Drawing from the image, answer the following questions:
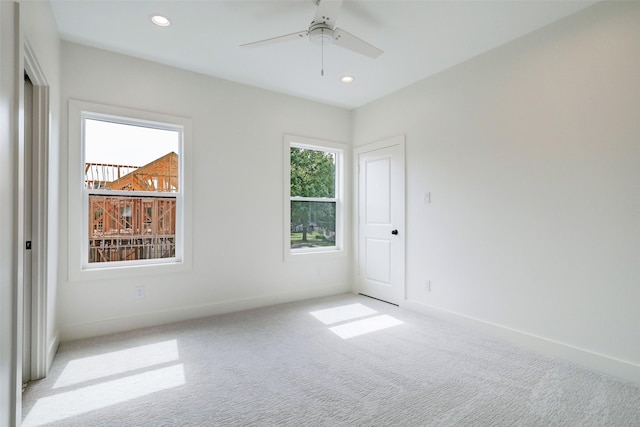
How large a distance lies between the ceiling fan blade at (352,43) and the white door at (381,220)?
165 cm

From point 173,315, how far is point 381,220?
2.72m

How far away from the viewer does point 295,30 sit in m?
2.78

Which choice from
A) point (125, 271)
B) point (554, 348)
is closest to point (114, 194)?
point (125, 271)

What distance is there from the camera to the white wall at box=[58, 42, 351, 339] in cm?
297

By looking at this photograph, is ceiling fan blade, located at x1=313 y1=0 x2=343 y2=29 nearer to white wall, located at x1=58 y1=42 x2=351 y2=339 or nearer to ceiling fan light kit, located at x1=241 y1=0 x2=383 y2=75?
ceiling fan light kit, located at x1=241 y1=0 x2=383 y2=75

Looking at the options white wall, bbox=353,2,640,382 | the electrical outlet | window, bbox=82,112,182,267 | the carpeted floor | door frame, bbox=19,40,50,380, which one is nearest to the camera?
the carpeted floor

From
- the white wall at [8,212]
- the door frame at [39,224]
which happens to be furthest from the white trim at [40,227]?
the white wall at [8,212]

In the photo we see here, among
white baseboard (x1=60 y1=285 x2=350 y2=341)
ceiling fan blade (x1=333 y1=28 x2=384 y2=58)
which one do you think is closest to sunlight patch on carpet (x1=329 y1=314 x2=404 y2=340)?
white baseboard (x1=60 y1=285 x2=350 y2=341)

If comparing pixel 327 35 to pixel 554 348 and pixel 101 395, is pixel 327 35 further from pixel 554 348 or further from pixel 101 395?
pixel 554 348

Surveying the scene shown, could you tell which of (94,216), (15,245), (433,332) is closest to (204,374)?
(15,245)

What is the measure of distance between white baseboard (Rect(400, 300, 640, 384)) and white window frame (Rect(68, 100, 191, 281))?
9.65 ft

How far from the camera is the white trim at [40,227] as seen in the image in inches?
85.5

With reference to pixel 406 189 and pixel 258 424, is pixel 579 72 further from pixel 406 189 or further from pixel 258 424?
pixel 258 424

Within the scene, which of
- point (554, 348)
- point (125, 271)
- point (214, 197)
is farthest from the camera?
point (214, 197)
